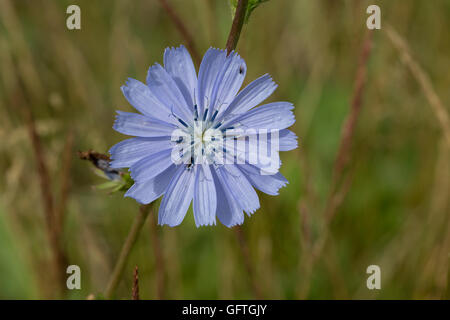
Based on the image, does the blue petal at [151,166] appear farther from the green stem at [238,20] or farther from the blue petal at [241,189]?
the green stem at [238,20]

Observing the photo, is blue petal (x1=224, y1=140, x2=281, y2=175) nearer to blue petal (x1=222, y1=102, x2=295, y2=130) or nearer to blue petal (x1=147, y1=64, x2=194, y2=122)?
blue petal (x1=222, y1=102, x2=295, y2=130)

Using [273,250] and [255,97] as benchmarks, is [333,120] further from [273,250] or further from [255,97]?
[255,97]

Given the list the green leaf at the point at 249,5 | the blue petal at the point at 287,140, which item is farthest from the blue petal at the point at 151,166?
the green leaf at the point at 249,5

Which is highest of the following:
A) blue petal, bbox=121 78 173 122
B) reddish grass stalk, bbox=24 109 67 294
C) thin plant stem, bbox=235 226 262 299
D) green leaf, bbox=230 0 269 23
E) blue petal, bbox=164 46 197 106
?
green leaf, bbox=230 0 269 23

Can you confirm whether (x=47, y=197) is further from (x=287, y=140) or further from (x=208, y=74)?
(x=287, y=140)

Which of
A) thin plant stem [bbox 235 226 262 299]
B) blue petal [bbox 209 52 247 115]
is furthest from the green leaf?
thin plant stem [bbox 235 226 262 299]

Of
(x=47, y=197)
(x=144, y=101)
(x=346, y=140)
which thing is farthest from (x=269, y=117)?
(x=47, y=197)
